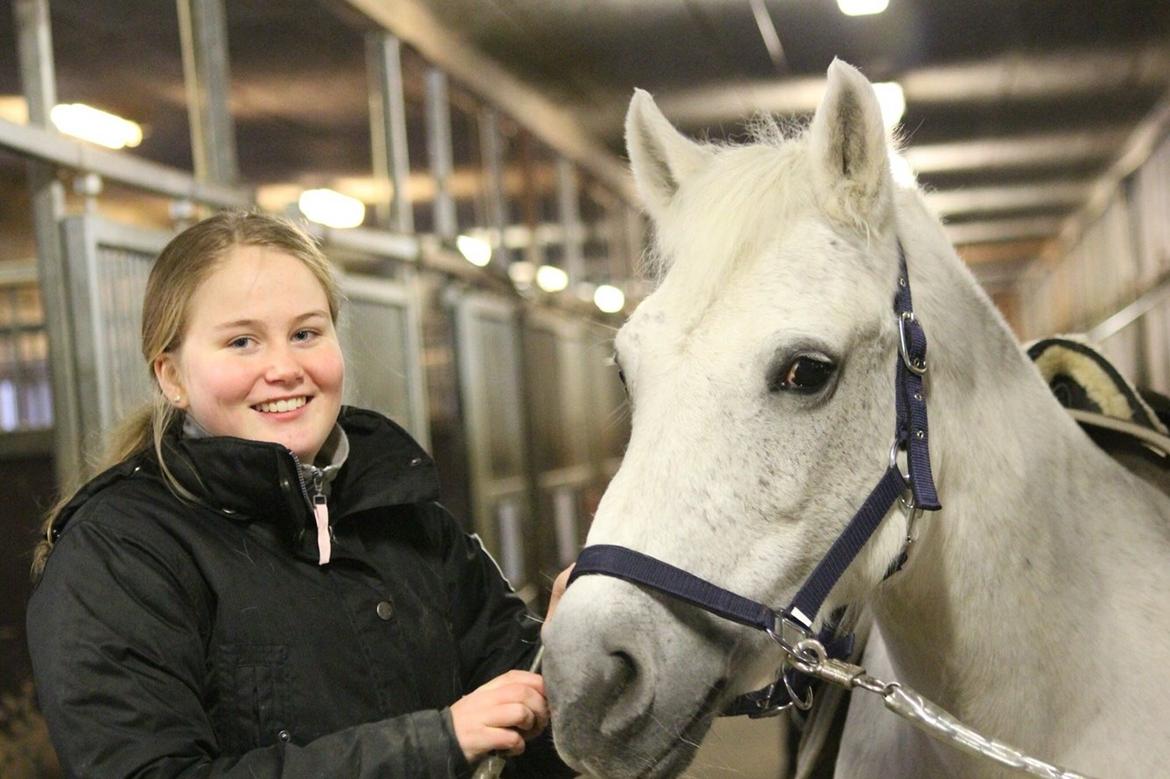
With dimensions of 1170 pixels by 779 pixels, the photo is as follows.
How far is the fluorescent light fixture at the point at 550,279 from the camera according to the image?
6.77 metres

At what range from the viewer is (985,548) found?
132cm

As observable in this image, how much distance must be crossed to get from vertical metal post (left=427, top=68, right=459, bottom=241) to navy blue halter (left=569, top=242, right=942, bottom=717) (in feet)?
13.6

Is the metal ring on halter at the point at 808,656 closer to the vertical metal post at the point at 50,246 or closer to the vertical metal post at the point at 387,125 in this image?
the vertical metal post at the point at 50,246

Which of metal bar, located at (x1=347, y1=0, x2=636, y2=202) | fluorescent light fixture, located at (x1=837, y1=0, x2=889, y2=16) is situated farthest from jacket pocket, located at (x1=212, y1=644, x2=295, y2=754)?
fluorescent light fixture, located at (x1=837, y1=0, x2=889, y2=16)

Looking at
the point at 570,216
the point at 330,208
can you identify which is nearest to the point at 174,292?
the point at 330,208

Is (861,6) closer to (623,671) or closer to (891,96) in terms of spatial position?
(891,96)

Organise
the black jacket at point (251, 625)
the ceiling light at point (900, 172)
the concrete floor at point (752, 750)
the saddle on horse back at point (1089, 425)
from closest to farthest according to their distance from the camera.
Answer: the black jacket at point (251, 625), the ceiling light at point (900, 172), the saddle on horse back at point (1089, 425), the concrete floor at point (752, 750)

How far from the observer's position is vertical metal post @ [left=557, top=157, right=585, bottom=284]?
24.9 feet

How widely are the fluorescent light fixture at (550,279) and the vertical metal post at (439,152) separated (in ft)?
4.59

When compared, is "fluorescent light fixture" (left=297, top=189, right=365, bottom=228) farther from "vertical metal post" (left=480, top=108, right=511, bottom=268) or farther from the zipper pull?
the zipper pull

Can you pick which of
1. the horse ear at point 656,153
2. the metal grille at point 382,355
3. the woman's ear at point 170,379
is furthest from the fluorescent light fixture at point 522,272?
the woman's ear at point 170,379

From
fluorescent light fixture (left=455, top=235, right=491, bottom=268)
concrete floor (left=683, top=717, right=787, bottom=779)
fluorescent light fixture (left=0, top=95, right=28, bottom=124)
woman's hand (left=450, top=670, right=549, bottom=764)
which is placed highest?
fluorescent light fixture (left=0, top=95, right=28, bottom=124)

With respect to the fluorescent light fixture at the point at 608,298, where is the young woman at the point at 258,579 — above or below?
below

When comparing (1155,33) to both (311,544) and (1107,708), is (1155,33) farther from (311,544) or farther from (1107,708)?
(311,544)
